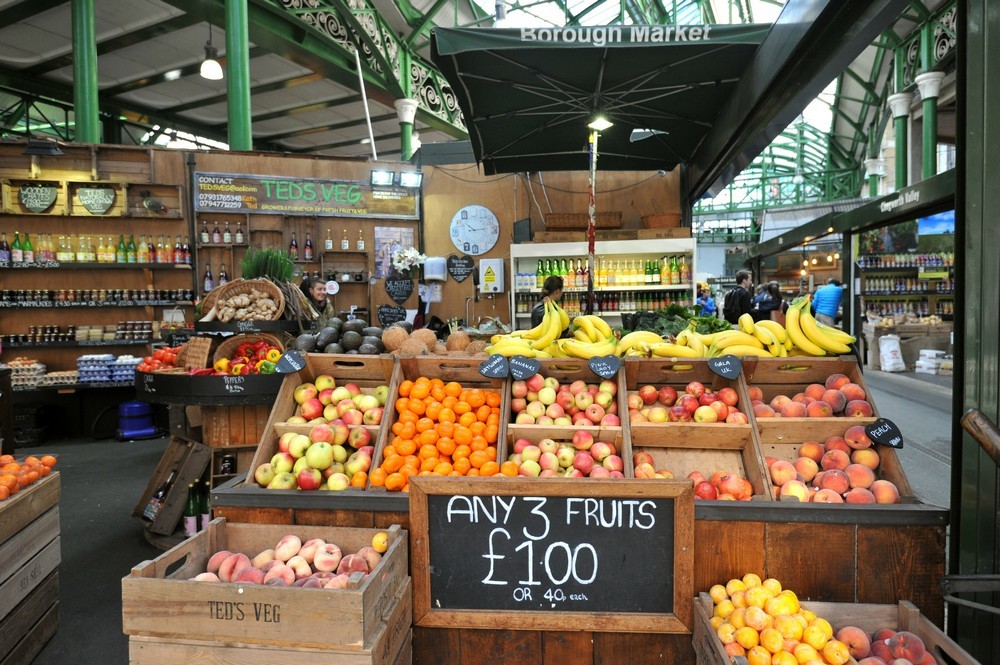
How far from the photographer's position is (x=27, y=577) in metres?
2.38

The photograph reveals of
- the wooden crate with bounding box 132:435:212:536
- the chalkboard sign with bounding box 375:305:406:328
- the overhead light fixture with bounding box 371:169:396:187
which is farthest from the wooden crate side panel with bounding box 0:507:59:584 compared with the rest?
the overhead light fixture with bounding box 371:169:396:187

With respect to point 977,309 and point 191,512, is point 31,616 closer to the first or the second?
point 191,512

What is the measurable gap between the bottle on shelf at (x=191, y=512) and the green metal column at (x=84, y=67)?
603 centimetres

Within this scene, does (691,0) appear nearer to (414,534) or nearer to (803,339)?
(803,339)

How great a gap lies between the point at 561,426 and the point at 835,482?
1011 mm


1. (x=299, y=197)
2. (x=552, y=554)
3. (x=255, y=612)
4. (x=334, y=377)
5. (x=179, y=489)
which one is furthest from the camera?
(x=299, y=197)

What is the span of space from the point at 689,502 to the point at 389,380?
4.74ft

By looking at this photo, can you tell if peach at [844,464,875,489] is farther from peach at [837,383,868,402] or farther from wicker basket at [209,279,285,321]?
wicker basket at [209,279,285,321]

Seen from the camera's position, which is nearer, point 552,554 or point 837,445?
point 552,554

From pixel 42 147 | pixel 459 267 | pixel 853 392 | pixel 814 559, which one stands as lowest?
pixel 814 559

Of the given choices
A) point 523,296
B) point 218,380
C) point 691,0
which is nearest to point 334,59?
point 523,296

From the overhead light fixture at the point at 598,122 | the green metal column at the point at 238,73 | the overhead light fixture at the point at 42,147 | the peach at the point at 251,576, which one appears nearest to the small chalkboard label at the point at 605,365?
the peach at the point at 251,576

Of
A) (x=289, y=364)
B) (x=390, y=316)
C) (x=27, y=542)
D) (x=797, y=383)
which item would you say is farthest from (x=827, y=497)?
(x=390, y=316)

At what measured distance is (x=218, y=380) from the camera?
3270 millimetres
